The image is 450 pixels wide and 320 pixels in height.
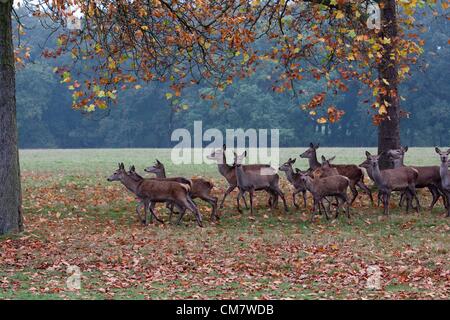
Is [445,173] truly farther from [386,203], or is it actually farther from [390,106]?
[390,106]

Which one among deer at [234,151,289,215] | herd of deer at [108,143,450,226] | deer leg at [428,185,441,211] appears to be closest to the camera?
herd of deer at [108,143,450,226]

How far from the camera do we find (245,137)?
3029 inches

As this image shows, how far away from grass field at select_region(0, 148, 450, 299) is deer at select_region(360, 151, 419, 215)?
47 centimetres

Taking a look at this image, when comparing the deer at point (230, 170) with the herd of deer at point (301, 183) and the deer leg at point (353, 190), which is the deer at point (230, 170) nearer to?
the herd of deer at point (301, 183)

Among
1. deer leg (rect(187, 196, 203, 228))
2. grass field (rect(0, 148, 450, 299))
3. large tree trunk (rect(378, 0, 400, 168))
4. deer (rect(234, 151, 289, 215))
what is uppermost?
large tree trunk (rect(378, 0, 400, 168))

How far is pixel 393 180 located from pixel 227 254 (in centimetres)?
619

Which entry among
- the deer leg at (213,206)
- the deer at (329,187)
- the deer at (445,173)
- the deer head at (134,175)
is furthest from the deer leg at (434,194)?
the deer head at (134,175)

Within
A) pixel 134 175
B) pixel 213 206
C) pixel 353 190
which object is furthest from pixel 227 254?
pixel 353 190

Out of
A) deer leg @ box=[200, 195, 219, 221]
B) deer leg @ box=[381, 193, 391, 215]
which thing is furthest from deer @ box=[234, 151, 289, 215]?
deer leg @ box=[381, 193, 391, 215]

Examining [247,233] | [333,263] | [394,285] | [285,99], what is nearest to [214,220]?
[247,233]

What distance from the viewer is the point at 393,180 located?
1920 centimetres

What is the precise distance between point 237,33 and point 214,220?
404 centimetres

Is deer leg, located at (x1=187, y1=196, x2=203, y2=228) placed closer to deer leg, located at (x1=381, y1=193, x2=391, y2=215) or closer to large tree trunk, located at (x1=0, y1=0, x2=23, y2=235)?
large tree trunk, located at (x1=0, y1=0, x2=23, y2=235)

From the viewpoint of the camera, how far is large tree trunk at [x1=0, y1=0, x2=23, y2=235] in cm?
1588
